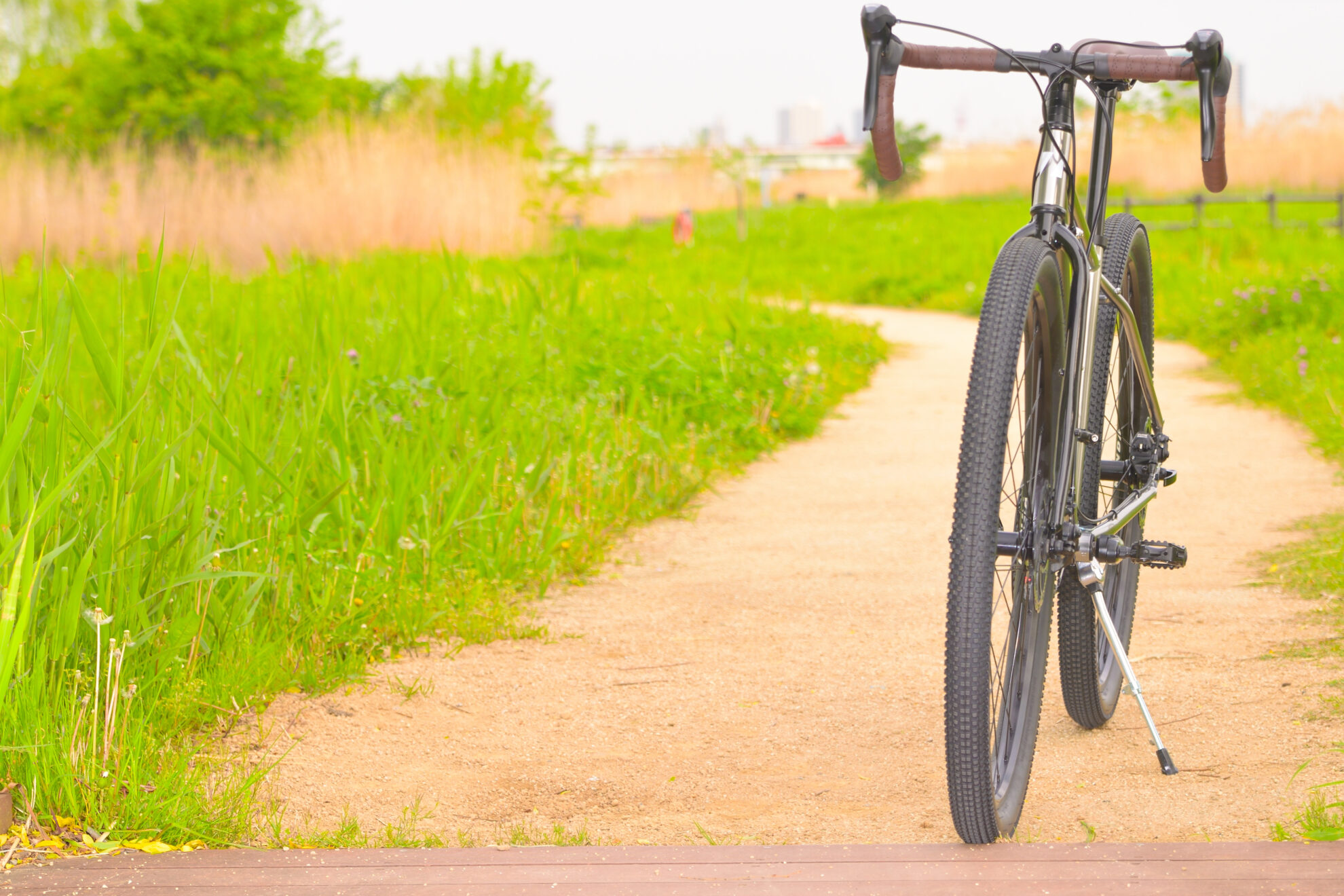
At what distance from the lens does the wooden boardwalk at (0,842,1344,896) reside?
2.07 m

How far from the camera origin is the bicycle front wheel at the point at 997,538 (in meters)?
2.15

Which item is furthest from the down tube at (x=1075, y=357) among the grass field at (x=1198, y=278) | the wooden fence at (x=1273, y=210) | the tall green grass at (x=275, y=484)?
the wooden fence at (x=1273, y=210)

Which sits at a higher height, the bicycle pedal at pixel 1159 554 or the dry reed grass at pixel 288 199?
the dry reed grass at pixel 288 199

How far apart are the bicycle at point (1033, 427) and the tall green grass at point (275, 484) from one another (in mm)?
1338

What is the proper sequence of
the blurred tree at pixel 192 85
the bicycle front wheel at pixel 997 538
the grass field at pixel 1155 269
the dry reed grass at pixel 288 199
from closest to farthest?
the bicycle front wheel at pixel 997 538
the grass field at pixel 1155 269
the dry reed grass at pixel 288 199
the blurred tree at pixel 192 85

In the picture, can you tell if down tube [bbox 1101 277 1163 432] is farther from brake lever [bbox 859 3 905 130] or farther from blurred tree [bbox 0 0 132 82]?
blurred tree [bbox 0 0 132 82]

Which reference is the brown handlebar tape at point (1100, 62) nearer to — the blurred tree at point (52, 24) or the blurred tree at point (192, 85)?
the blurred tree at point (192, 85)

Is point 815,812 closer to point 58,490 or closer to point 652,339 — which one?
point 58,490

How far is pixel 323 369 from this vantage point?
15.8ft

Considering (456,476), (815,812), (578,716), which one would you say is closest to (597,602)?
(456,476)

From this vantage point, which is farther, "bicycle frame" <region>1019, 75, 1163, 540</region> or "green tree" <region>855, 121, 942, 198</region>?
"green tree" <region>855, 121, 942, 198</region>

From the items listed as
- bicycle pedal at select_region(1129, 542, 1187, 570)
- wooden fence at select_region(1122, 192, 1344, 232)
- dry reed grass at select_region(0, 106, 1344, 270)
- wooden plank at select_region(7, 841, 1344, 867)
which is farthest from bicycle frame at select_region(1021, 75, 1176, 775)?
wooden fence at select_region(1122, 192, 1344, 232)

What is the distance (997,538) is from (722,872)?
27.4 inches

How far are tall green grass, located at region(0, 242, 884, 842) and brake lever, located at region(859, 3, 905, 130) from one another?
1.46 meters
